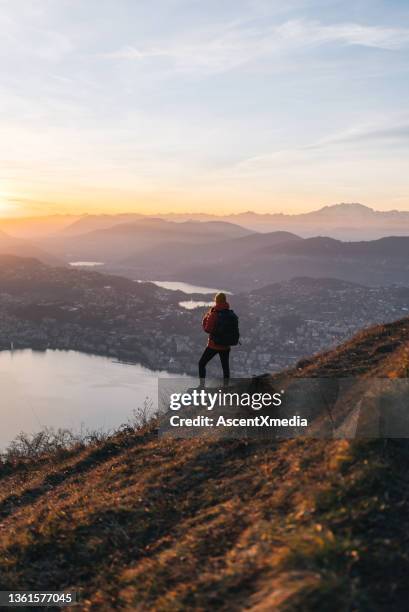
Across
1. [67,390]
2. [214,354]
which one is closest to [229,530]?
[214,354]

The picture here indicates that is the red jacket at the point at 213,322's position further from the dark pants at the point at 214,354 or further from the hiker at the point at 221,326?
the dark pants at the point at 214,354

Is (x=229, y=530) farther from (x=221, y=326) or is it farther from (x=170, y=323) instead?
(x=170, y=323)

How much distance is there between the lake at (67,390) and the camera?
79438 mm

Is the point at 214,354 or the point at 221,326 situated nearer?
the point at 221,326

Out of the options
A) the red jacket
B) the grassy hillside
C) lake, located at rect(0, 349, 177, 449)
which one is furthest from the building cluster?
the grassy hillside

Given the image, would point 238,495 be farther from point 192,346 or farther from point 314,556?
point 192,346

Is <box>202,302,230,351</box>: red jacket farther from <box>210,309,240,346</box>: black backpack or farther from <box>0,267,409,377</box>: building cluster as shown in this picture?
<box>0,267,409,377</box>: building cluster

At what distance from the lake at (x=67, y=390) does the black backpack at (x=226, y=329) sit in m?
60.1

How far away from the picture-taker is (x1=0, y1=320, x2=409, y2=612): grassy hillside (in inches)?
209

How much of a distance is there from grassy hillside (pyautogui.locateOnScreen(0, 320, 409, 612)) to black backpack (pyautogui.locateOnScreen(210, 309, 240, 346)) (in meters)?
3.59

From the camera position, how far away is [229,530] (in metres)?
6.88

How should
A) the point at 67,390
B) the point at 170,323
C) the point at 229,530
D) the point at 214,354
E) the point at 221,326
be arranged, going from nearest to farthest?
1. the point at 229,530
2. the point at 221,326
3. the point at 214,354
4. the point at 67,390
5. the point at 170,323

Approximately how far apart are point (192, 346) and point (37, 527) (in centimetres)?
12795

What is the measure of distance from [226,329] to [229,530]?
7.45 metres
